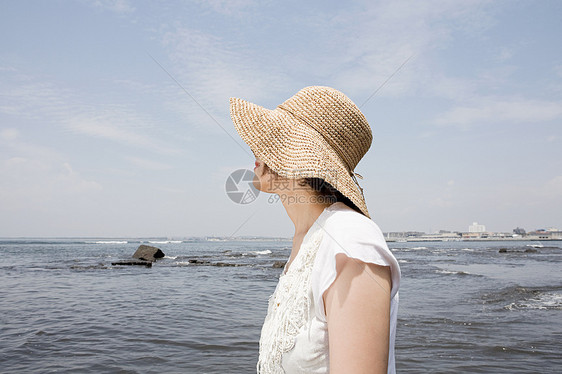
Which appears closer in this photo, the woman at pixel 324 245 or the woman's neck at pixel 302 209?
the woman at pixel 324 245

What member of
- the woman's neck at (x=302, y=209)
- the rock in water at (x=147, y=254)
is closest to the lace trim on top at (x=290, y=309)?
the woman's neck at (x=302, y=209)

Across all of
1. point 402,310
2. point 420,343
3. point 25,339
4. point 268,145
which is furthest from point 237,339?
point 268,145

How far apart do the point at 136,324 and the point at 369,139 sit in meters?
8.59

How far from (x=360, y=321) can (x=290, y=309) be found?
335 mm

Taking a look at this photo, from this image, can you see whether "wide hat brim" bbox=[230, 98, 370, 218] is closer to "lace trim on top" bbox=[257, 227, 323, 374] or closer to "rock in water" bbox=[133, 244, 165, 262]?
"lace trim on top" bbox=[257, 227, 323, 374]

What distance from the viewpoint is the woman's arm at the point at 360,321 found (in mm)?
1035

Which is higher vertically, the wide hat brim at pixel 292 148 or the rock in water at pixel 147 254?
the wide hat brim at pixel 292 148

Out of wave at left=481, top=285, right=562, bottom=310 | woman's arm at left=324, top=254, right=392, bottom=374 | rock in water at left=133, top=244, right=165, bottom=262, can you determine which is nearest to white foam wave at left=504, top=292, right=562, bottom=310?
wave at left=481, top=285, right=562, bottom=310

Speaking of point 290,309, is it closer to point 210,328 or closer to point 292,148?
point 292,148

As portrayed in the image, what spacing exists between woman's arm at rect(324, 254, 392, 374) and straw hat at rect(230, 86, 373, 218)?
330 millimetres

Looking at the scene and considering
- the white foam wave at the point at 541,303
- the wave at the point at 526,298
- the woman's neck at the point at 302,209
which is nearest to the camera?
the woman's neck at the point at 302,209

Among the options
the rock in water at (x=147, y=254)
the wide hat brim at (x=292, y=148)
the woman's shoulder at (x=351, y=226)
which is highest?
the wide hat brim at (x=292, y=148)

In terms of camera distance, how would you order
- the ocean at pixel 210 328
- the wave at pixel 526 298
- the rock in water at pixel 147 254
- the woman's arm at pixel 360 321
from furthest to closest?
the rock in water at pixel 147 254
the wave at pixel 526 298
the ocean at pixel 210 328
the woman's arm at pixel 360 321

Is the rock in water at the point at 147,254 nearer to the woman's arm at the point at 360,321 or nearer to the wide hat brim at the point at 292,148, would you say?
the wide hat brim at the point at 292,148
